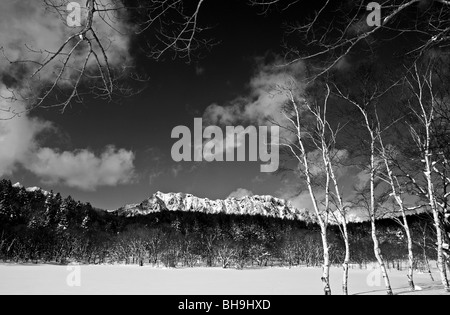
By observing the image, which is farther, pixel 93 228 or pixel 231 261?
pixel 93 228

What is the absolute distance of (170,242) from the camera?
7162cm

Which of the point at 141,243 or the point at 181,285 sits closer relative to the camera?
the point at 181,285

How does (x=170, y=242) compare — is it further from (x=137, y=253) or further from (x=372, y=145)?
(x=372, y=145)

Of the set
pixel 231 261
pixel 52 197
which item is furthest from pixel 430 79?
pixel 52 197

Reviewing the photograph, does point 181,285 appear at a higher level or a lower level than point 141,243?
higher

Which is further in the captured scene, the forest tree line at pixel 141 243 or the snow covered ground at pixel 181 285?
the forest tree line at pixel 141 243

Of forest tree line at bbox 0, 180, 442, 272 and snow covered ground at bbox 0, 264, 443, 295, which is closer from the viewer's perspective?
snow covered ground at bbox 0, 264, 443, 295

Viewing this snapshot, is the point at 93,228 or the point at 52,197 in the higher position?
the point at 52,197

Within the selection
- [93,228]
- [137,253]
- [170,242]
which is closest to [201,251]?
[170,242]
